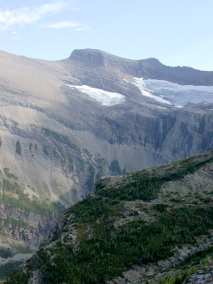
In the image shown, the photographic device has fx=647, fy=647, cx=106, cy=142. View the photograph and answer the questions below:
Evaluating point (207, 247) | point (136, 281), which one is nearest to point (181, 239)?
point (207, 247)

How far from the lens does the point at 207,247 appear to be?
149 metres

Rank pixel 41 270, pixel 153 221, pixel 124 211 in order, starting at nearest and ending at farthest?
1. pixel 41 270
2. pixel 153 221
3. pixel 124 211

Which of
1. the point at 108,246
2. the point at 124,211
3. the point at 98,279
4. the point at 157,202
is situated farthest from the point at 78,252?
the point at 157,202

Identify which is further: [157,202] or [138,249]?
[157,202]

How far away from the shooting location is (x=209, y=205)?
183125 millimetres

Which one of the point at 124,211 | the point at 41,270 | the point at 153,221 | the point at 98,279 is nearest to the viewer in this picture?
the point at 98,279

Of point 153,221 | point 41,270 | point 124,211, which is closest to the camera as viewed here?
point 41,270

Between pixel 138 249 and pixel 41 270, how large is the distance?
23.5 metres

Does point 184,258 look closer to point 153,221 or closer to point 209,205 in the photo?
point 153,221

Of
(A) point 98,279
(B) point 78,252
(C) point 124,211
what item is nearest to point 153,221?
(C) point 124,211

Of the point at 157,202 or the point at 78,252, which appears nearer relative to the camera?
the point at 78,252

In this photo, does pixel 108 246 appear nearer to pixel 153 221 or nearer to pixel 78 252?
pixel 78 252

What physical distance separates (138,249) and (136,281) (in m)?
13.9

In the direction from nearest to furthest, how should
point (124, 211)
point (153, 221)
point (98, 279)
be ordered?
1. point (98, 279)
2. point (153, 221)
3. point (124, 211)
